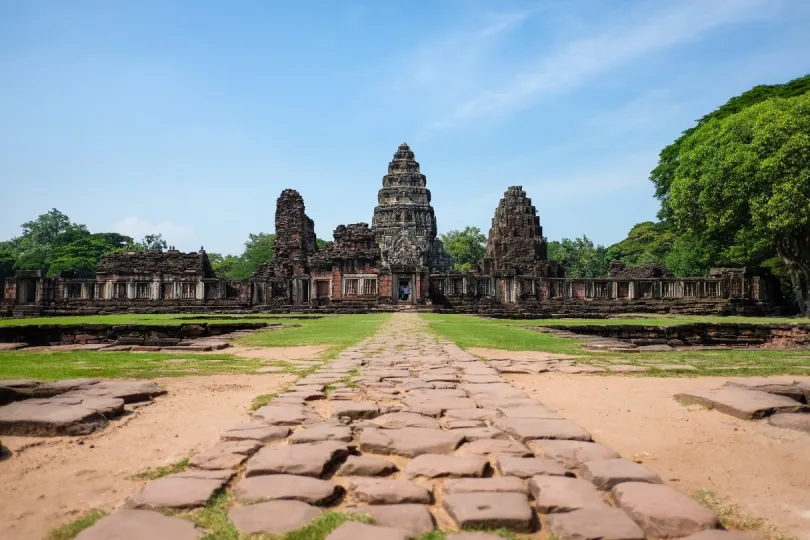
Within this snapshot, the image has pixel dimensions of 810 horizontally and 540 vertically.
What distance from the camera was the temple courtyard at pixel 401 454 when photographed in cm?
238

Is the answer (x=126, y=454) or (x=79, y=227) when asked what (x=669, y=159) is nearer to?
(x=126, y=454)

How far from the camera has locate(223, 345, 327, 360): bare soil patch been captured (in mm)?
8906

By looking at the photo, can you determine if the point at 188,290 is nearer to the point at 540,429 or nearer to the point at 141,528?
the point at 540,429

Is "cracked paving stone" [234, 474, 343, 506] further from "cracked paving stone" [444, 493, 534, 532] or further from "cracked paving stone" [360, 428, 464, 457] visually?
"cracked paving stone" [360, 428, 464, 457]

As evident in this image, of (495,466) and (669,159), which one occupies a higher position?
(669,159)

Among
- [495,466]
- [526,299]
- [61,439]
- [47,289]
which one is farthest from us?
[47,289]

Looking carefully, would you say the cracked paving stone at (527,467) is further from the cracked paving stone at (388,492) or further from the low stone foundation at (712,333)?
the low stone foundation at (712,333)

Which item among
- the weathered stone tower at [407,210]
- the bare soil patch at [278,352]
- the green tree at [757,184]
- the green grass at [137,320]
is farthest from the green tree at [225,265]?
the bare soil patch at [278,352]

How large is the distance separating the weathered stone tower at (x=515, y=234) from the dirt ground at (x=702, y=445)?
40.0 m

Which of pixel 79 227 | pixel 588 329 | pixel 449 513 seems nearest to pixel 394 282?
pixel 588 329

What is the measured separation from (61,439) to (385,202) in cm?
5838

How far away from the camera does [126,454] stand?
11.5ft

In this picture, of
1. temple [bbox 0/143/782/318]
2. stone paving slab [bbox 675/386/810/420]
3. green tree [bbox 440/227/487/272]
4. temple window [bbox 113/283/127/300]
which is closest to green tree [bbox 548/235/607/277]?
green tree [bbox 440/227/487/272]

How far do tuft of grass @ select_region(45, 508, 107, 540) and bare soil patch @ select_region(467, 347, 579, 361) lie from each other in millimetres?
6503
